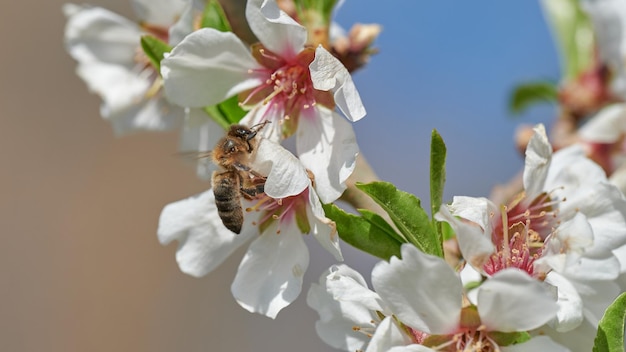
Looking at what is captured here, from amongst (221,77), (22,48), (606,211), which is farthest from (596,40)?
(22,48)

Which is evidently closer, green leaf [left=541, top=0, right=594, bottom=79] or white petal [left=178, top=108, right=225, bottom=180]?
white petal [left=178, top=108, right=225, bottom=180]

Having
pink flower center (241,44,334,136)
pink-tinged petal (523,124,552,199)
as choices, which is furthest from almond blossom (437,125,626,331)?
pink flower center (241,44,334,136)

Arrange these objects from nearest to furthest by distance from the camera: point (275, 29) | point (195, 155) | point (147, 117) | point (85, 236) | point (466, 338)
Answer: point (466, 338)
point (275, 29)
point (195, 155)
point (147, 117)
point (85, 236)

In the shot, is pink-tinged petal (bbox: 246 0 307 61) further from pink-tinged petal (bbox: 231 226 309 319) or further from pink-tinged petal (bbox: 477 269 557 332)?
pink-tinged petal (bbox: 477 269 557 332)

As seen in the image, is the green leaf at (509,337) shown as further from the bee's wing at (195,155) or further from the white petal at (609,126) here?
the white petal at (609,126)

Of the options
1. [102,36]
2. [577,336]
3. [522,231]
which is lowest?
[577,336]

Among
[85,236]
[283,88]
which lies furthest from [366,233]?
[85,236]

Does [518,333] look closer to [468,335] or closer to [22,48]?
[468,335]

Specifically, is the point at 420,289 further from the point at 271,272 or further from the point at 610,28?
the point at 610,28
